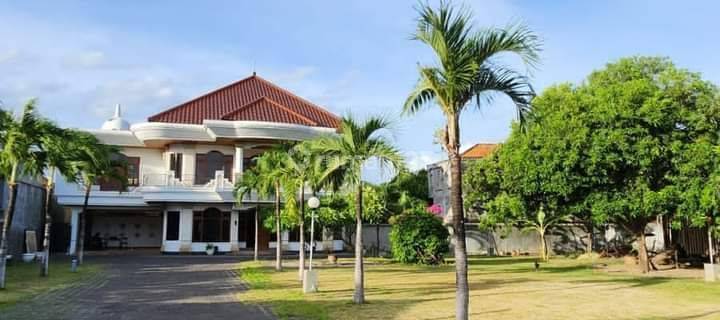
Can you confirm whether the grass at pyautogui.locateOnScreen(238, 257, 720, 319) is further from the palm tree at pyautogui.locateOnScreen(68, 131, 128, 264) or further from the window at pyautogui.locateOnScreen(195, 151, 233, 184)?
the window at pyautogui.locateOnScreen(195, 151, 233, 184)

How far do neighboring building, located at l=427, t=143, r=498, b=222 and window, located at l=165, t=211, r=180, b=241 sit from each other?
55.0 ft

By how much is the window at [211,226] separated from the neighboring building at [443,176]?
1424cm

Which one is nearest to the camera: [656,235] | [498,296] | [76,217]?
[498,296]

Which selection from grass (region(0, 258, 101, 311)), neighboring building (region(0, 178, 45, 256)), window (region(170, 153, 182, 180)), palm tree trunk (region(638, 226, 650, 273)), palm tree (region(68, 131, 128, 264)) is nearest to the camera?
grass (region(0, 258, 101, 311))

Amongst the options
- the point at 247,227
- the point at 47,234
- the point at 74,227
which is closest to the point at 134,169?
the point at 74,227

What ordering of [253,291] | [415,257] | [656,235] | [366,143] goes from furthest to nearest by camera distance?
1. [656,235]
2. [415,257]
3. [253,291]
4. [366,143]

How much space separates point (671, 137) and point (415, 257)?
9937 mm

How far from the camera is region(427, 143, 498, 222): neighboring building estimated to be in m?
42.7

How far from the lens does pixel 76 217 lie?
1422 inches

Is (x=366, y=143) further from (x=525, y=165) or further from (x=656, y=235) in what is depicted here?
(x=656, y=235)

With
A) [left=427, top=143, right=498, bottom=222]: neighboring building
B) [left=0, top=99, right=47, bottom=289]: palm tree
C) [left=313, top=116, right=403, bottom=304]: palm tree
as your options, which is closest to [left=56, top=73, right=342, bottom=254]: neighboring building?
[left=427, top=143, right=498, bottom=222]: neighboring building

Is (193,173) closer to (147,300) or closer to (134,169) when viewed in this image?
(134,169)

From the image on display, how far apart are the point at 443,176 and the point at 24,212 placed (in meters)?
25.7

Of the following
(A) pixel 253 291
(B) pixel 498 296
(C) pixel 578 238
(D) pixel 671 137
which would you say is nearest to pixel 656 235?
(C) pixel 578 238
